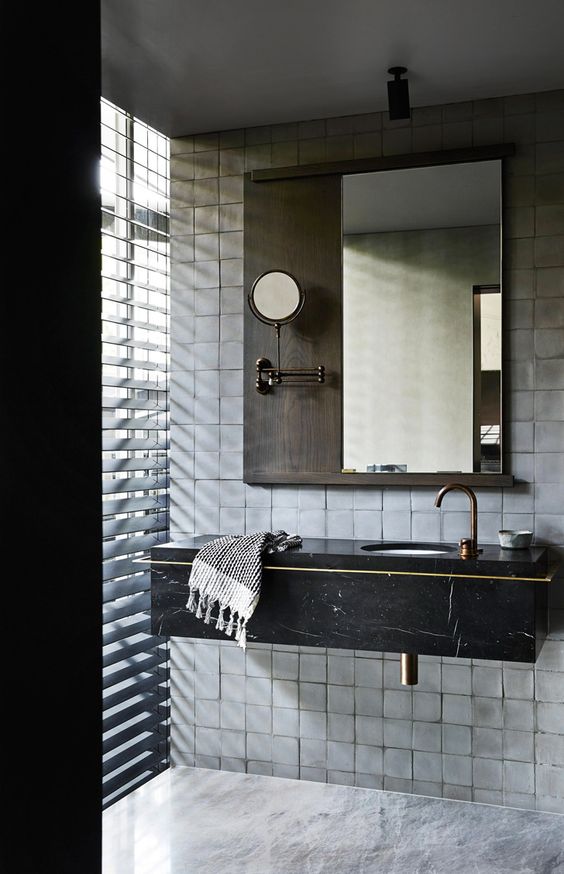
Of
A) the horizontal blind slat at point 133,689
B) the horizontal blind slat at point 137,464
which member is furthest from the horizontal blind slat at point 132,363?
the horizontal blind slat at point 133,689

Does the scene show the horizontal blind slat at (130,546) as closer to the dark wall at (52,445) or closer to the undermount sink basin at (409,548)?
the undermount sink basin at (409,548)

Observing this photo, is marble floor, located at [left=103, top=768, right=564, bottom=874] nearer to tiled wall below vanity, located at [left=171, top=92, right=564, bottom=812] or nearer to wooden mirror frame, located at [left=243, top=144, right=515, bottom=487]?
tiled wall below vanity, located at [left=171, top=92, right=564, bottom=812]

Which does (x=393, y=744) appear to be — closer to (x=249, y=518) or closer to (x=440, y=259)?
(x=249, y=518)

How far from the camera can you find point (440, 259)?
3176 mm

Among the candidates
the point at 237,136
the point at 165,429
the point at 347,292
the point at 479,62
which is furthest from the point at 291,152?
the point at 165,429

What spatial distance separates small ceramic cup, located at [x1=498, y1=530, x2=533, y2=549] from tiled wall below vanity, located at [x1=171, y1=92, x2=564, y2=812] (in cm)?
22

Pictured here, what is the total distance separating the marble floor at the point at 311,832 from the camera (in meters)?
2.63

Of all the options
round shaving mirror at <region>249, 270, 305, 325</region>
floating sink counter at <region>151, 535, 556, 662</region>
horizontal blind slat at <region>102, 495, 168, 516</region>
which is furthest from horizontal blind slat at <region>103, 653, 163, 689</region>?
round shaving mirror at <region>249, 270, 305, 325</region>

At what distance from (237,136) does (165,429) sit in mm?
1245

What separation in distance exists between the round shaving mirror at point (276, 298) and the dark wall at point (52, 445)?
9.92ft

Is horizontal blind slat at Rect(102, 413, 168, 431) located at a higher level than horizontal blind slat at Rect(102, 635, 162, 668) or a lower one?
higher

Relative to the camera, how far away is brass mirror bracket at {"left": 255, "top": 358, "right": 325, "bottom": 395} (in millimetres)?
3316

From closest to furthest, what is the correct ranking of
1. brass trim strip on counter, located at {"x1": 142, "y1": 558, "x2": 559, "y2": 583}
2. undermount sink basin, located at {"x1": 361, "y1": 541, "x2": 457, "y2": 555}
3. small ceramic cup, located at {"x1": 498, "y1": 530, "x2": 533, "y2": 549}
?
brass trim strip on counter, located at {"x1": 142, "y1": 558, "x2": 559, "y2": 583} < small ceramic cup, located at {"x1": 498, "y1": 530, "x2": 533, "y2": 549} < undermount sink basin, located at {"x1": 361, "y1": 541, "x2": 457, "y2": 555}

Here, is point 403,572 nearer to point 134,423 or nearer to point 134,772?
point 134,423
